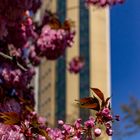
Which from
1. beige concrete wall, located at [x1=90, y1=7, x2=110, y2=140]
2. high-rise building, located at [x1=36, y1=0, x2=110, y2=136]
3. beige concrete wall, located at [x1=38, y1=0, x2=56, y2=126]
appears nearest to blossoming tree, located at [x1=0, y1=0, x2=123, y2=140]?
high-rise building, located at [x1=36, y1=0, x2=110, y2=136]

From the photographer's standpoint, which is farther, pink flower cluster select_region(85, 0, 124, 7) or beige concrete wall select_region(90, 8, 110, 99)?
beige concrete wall select_region(90, 8, 110, 99)

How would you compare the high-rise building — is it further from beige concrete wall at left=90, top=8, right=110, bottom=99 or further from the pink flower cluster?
the pink flower cluster

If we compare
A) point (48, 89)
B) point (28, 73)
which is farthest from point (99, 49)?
point (28, 73)

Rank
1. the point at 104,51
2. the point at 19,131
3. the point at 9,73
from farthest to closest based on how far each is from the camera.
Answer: the point at 104,51 → the point at 9,73 → the point at 19,131

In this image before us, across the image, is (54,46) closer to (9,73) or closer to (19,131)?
(9,73)

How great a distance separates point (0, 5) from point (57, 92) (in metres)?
91.4

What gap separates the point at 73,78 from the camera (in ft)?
299

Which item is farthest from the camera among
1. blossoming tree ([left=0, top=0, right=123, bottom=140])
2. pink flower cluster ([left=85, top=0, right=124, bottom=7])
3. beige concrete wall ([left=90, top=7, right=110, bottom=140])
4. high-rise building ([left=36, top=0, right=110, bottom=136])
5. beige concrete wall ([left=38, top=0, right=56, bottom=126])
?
beige concrete wall ([left=38, top=0, right=56, bottom=126])

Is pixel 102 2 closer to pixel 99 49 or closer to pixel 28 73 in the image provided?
pixel 28 73

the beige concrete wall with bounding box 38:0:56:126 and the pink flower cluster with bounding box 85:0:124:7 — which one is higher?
the beige concrete wall with bounding box 38:0:56:126

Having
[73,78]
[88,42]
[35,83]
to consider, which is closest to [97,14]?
[88,42]

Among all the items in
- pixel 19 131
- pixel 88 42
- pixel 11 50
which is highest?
pixel 88 42

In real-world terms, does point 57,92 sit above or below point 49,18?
above

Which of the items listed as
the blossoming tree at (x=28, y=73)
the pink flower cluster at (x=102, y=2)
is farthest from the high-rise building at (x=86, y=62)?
the blossoming tree at (x=28, y=73)
